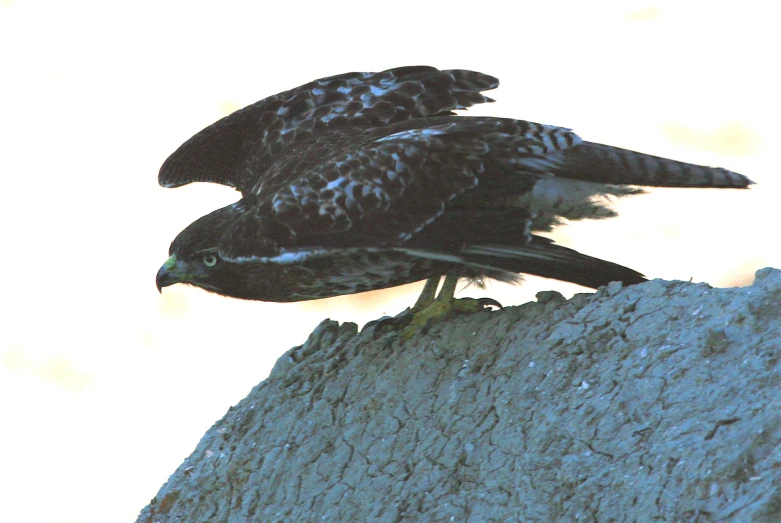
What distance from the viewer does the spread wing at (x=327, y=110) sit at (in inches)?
360

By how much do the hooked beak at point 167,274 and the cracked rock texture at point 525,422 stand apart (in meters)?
0.98

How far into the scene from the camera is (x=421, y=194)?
754cm

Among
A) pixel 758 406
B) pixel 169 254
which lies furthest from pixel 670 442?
pixel 169 254

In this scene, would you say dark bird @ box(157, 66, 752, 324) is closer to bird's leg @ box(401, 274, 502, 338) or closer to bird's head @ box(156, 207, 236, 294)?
bird's leg @ box(401, 274, 502, 338)

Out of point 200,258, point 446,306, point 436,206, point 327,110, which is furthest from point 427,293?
A: point 327,110

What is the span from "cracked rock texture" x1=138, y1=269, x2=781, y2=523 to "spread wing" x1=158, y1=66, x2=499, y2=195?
142cm

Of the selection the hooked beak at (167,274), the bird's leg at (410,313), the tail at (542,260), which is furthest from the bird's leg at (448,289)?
the hooked beak at (167,274)

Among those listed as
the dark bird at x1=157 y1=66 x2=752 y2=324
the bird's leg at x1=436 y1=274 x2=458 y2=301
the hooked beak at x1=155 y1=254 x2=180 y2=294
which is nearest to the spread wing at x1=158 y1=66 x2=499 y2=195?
the dark bird at x1=157 y1=66 x2=752 y2=324

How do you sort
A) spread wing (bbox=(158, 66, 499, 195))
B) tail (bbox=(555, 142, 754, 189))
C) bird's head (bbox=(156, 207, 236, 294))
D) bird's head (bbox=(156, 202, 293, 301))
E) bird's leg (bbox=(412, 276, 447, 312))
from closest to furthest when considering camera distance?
tail (bbox=(555, 142, 754, 189)) → bird's head (bbox=(156, 202, 293, 301)) → bird's leg (bbox=(412, 276, 447, 312)) → bird's head (bbox=(156, 207, 236, 294)) → spread wing (bbox=(158, 66, 499, 195))

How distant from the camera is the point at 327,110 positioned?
30.5 ft

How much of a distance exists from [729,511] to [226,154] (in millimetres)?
5518

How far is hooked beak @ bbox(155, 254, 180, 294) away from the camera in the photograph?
28.7ft

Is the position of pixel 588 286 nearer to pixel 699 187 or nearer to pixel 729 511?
pixel 699 187

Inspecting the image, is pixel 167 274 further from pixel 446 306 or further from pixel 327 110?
pixel 446 306
